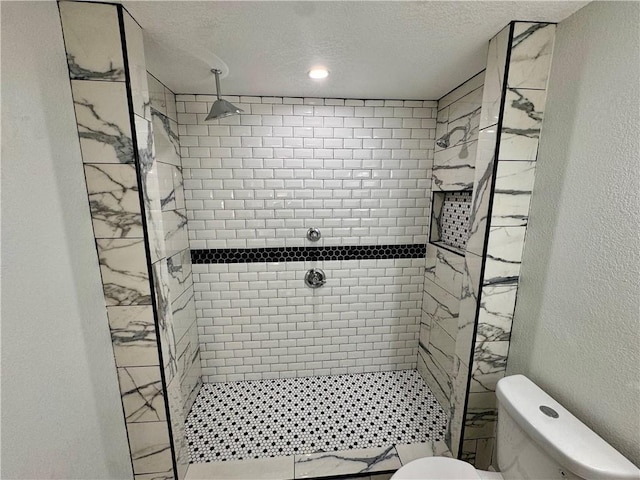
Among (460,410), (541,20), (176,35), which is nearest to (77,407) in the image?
(176,35)

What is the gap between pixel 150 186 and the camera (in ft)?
3.65

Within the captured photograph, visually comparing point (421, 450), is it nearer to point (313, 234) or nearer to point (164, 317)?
point (313, 234)

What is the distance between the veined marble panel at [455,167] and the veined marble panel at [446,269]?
0.44 metres

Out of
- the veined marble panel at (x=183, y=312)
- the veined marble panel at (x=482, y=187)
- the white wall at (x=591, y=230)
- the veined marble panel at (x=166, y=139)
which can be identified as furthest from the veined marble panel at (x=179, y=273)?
the white wall at (x=591, y=230)

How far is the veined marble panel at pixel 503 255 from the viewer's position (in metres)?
1.18

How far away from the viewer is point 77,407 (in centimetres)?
95

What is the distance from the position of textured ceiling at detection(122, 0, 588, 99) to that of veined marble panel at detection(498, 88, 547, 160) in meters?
0.27

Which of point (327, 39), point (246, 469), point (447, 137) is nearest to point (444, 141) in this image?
point (447, 137)

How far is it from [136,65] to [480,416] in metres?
2.21

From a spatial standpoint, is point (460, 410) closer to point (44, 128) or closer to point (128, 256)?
point (128, 256)

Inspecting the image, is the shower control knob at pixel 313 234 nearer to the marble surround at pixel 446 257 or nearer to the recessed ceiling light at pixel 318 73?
the marble surround at pixel 446 257

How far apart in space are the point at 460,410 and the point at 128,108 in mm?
2035

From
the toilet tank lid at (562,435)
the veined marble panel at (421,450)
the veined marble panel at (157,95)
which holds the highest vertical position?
the veined marble panel at (157,95)

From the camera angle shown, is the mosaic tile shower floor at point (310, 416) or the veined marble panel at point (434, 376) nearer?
→ the mosaic tile shower floor at point (310, 416)
